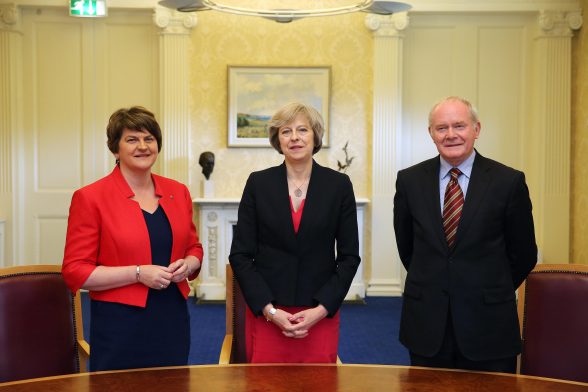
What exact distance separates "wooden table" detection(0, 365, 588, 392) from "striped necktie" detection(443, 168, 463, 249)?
1.78ft

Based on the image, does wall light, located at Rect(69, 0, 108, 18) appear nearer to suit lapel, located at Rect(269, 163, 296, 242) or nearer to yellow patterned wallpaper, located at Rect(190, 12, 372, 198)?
yellow patterned wallpaper, located at Rect(190, 12, 372, 198)

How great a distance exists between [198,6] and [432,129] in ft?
9.48

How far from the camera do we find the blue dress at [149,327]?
2244mm

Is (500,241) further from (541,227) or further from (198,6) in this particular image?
(541,227)

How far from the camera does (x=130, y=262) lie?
89.3 inches

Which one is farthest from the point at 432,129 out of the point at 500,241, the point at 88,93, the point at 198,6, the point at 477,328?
the point at 88,93

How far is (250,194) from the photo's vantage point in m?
2.53

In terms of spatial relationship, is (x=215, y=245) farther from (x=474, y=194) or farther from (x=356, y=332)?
(x=474, y=194)

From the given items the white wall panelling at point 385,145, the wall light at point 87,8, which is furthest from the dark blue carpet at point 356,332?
the wall light at point 87,8

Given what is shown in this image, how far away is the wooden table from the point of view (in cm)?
174

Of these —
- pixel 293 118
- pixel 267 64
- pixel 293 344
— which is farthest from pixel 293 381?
pixel 267 64

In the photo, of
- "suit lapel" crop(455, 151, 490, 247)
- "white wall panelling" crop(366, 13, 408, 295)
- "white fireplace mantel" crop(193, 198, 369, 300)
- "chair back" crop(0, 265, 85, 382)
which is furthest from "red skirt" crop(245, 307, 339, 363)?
"white wall panelling" crop(366, 13, 408, 295)

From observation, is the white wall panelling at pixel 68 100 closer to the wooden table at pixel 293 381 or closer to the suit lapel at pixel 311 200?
the suit lapel at pixel 311 200

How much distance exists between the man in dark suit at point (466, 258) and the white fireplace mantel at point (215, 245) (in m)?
4.45
